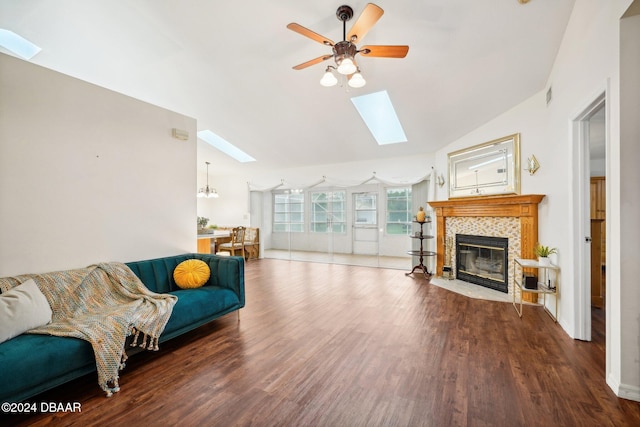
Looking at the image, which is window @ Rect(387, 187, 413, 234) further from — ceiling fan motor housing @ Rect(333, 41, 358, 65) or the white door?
ceiling fan motor housing @ Rect(333, 41, 358, 65)

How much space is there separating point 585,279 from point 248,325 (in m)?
3.58

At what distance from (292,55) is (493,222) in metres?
4.02

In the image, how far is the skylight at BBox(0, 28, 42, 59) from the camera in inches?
153

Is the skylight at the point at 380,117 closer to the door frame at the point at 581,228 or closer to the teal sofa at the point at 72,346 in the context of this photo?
the door frame at the point at 581,228

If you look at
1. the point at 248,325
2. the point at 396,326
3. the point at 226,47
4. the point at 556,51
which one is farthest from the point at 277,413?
the point at 556,51

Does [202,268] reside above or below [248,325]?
above

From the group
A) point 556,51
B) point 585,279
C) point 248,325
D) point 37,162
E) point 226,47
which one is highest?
point 226,47

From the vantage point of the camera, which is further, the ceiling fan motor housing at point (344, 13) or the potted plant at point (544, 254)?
the potted plant at point (544, 254)

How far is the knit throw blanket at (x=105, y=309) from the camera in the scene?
2.00 metres

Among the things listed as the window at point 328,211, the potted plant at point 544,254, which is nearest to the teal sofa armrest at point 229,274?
the potted plant at point 544,254

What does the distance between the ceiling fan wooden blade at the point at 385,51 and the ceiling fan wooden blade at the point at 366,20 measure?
0.14m

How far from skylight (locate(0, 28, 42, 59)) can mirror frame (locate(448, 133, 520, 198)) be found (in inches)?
274

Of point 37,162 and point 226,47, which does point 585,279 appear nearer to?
point 226,47

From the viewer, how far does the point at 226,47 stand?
3775 mm
